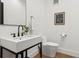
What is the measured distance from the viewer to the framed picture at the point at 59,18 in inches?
111

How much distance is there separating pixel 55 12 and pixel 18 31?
164cm

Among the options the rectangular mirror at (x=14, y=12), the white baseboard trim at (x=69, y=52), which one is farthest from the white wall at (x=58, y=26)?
the rectangular mirror at (x=14, y=12)

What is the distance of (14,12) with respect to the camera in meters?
2.06

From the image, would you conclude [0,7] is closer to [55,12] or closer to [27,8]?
[27,8]

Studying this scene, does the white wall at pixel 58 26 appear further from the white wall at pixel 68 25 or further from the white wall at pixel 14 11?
the white wall at pixel 14 11

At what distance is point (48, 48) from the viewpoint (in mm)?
2525

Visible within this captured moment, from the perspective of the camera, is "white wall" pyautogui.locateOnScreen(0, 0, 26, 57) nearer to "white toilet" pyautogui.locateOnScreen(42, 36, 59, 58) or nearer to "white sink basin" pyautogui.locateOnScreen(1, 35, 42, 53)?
"white sink basin" pyautogui.locateOnScreen(1, 35, 42, 53)

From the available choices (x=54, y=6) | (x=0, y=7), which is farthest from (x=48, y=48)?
(x=0, y=7)

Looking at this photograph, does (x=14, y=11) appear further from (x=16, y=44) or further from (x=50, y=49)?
(x=50, y=49)

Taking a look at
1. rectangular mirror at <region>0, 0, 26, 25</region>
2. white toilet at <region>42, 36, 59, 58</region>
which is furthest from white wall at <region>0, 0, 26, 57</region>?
white toilet at <region>42, 36, 59, 58</region>

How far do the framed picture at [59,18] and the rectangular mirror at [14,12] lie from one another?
1.24m

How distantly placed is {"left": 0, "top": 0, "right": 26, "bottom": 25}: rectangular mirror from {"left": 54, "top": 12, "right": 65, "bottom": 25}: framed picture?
4.07 feet

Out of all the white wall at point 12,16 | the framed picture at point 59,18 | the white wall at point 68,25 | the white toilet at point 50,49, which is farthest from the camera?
the framed picture at point 59,18

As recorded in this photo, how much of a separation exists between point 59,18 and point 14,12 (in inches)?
65.2
